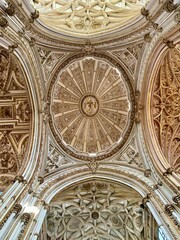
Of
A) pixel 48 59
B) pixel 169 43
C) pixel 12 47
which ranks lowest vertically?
pixel 12 47

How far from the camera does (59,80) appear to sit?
16766mm

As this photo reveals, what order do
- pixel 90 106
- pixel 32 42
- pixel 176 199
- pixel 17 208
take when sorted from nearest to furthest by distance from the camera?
1. pixel 17 208
2. pixel 176 199
3. pixel 32 42
4. pixel 90 106

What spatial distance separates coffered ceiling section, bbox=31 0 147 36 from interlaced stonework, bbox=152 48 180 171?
3.89m

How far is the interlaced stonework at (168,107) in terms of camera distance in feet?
49.9

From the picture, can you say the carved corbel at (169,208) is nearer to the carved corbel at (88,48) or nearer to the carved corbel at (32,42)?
the carved corbel at (88,48)

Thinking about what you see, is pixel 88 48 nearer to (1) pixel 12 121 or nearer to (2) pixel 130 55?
(2) pixel 130 55

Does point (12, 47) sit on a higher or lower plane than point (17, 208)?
higher

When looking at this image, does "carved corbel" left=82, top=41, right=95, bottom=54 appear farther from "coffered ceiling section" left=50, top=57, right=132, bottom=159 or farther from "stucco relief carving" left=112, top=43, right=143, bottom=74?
"stucco relief carving" left=112, top=43, right=143, bottom=74

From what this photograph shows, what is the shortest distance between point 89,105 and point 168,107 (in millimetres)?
5256

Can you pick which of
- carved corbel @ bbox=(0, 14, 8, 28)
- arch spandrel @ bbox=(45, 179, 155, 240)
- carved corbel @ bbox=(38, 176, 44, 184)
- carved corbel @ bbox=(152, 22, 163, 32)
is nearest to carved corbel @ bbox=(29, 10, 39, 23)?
carved corbel @ bbox=(0, 14, 8, 28)

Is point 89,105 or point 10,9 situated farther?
point 89,105

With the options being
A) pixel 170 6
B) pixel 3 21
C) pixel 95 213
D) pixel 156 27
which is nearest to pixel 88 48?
pixel 156 27

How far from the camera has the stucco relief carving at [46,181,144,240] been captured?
46.2 feet

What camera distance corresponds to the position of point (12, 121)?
53.3 ft
